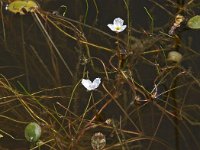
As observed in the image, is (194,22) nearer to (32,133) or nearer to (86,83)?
(86,83)

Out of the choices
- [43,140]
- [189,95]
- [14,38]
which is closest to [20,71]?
[14,38]

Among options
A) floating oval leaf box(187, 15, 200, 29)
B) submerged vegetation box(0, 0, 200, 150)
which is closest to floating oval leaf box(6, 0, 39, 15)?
submerged vegetation box(0, 0, 200, 150)

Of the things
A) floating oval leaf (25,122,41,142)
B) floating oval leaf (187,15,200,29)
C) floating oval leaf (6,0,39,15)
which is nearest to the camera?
floating oval leaf (25,122,41,142)

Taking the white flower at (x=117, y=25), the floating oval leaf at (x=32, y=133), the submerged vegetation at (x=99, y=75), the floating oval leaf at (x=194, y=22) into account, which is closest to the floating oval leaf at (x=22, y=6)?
the submerged vegetation at (x=99, y=75)

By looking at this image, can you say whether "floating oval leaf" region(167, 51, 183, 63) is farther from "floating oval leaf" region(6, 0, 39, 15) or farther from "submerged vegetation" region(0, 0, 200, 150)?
"floating oval leaf" region(6, 0, 39, 15)

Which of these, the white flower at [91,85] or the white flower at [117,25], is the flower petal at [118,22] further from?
the white flower at [91,85]

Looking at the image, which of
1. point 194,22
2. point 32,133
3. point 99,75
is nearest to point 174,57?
point 194,22

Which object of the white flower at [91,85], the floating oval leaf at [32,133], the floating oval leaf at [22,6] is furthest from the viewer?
the floating oval leaf at [22,6]

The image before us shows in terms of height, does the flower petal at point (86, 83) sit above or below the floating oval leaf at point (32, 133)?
above
